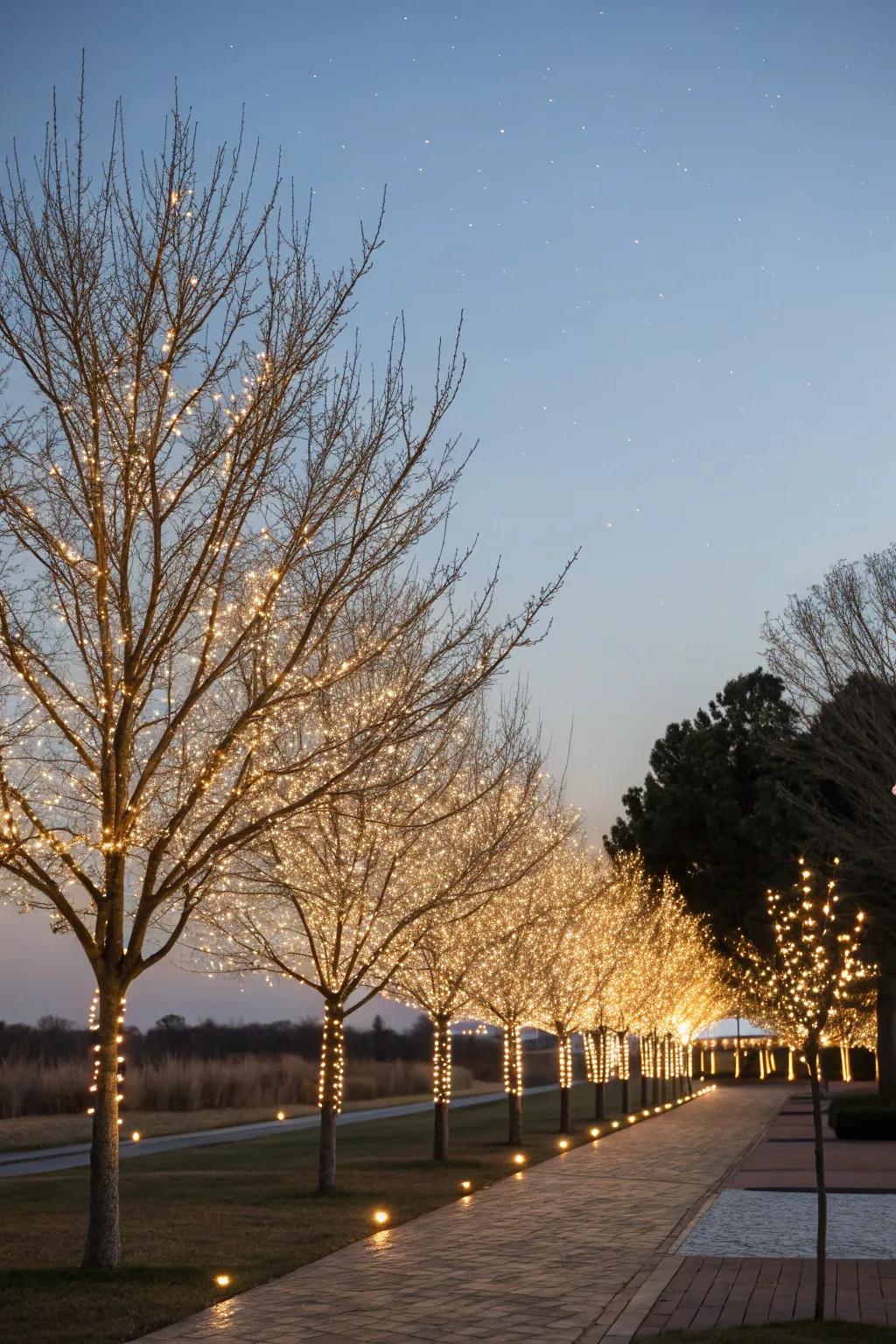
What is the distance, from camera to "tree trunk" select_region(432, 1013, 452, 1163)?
72.1 feet

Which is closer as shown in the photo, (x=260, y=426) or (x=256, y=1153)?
(x=260, y=426)

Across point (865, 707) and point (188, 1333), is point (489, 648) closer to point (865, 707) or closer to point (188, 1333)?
point (188, 1333)

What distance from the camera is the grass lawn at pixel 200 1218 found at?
9484 mm

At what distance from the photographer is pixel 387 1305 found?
31.2ft

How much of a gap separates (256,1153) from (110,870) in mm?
14842

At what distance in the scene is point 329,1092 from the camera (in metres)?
17.9

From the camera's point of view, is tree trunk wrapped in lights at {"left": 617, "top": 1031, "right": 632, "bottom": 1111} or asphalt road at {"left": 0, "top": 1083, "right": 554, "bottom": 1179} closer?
asphalt road at {"left": 0, "top": 1083, "right": 554, "bottom": 1179}

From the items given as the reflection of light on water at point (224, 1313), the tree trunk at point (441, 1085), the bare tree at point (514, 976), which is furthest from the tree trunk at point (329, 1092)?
the reflection of light on water at point (224, 1313)

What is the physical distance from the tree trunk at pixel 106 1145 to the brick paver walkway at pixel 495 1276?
137 cm

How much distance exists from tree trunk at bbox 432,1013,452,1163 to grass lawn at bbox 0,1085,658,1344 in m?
0.30

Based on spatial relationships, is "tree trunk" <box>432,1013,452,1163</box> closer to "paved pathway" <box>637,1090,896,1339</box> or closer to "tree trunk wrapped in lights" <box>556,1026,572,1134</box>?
"paved pathway" <box>637,1090,896,1339</box>

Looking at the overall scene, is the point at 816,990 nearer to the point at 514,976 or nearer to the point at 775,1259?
the point at 775,1259

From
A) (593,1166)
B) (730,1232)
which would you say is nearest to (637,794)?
(593,1166)

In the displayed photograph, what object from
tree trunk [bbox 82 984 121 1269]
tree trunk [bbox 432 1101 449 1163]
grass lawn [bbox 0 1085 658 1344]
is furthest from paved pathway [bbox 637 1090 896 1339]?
tree trunk [bbox 432 1101 449 1163]
